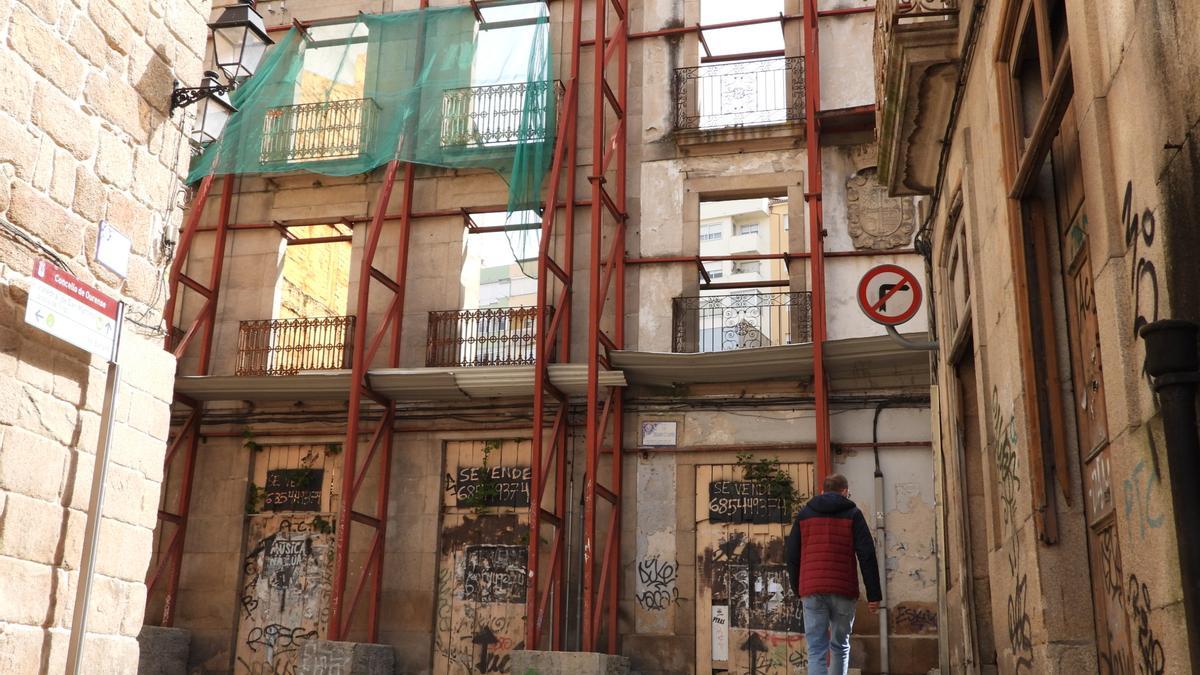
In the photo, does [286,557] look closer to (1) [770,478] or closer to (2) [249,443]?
(2) [249,443]

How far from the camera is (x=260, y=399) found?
690 inches

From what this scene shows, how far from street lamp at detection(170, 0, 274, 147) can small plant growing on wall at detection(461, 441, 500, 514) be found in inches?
370

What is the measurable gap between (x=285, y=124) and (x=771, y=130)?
7.42 m

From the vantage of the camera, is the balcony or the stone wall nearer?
the stone wall

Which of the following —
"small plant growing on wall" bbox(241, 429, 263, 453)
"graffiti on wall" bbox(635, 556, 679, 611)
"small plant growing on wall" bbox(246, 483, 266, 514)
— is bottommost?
"graffiti on wall" bbox(635, 556, 679, 611)

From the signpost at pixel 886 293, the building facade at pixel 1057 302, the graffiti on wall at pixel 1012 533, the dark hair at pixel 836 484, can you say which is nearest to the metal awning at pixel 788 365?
the signpost at pixel 886 293

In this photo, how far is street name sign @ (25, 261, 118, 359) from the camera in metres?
5.43

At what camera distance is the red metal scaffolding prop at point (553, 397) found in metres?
15.1

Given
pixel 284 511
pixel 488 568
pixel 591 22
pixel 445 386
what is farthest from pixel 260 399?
pixel 591 22

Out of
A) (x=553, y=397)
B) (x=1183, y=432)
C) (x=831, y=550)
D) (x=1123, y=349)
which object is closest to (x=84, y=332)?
(x=1123, y=349)

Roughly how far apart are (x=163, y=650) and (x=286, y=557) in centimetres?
203

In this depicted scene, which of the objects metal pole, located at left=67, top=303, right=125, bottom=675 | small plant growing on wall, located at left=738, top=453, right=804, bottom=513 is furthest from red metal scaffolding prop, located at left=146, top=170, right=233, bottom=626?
metal pole, located at left=67, top=303, right=125, bottom=675

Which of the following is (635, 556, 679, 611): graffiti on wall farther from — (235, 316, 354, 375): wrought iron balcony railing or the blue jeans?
the blue jeans

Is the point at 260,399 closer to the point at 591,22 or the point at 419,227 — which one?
the point at 419,227
